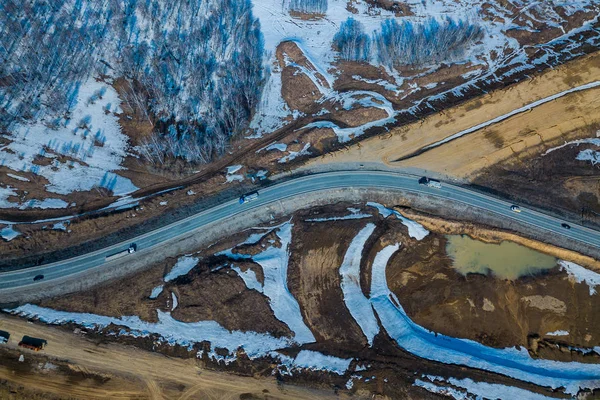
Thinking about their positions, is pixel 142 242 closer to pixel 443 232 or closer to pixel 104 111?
pixel 104 111

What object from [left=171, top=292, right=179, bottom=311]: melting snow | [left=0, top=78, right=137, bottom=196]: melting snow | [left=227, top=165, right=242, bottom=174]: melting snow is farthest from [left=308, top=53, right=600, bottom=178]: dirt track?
[left=0, top=78, right=137, bottom=196]: melting snow

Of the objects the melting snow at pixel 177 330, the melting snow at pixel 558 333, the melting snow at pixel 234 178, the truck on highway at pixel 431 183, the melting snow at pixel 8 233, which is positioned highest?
the truck on highway at pixel 431 183

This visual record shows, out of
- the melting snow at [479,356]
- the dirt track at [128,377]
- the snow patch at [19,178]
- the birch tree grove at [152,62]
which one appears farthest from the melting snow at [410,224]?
the snow patch at [19,178]

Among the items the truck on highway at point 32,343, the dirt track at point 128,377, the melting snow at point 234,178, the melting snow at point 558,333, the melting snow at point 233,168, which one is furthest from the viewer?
the melting snow at point 233,168

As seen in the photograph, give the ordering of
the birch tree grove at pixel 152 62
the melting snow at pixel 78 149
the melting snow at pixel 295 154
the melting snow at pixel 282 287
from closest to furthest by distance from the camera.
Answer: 1. the melting snow at pixel 282 287
2. the melting snow at pixel 78 149
3. the melting snow at pixel 295 154
4. the birch tree grove at pixel 152 62

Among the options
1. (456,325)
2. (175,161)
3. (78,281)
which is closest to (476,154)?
(456,325)

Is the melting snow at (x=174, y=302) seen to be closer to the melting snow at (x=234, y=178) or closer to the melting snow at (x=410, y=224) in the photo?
the melting snow at (x=234, y=178)

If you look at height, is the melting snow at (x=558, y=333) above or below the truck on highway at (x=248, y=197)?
below

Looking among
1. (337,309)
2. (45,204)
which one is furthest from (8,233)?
(337,309)
